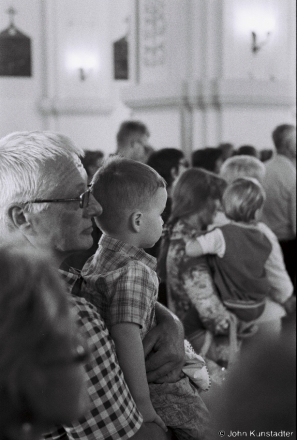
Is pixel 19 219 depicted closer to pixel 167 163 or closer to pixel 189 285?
pixel 189 285

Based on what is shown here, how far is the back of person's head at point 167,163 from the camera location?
464 cm

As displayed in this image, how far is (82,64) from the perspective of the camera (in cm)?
1552

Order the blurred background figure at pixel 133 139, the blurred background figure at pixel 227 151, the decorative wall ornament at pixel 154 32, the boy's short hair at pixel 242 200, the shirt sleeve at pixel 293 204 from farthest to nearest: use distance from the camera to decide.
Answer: the decorative wall ornament at pixel 154 32, the blurred background figure at pixel 227 151, the shirt sleeve at pixel 293 204, the blurred background figure at pixel 133 139, the boy's short hair at pixel 242 200

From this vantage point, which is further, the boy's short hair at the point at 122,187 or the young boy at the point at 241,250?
the young boy at the point at 241,250

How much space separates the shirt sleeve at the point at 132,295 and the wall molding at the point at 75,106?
13.5 meters

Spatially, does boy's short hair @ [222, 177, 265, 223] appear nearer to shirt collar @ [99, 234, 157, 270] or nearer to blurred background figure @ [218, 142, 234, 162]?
shirt collar @ [99, 234, 157, 270]

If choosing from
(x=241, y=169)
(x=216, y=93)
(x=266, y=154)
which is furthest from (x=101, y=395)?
(x=216, y=93)

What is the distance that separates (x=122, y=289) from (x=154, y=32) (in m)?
7.68

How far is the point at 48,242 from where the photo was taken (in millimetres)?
1852

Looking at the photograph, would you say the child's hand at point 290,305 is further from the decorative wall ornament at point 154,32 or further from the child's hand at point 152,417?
the decorative wall ornament at point 154,32

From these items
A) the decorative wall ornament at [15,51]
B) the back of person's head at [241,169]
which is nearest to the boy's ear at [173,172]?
the back of person's head at [241,169]

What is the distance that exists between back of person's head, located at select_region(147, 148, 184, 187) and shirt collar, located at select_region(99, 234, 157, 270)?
8.54 feet

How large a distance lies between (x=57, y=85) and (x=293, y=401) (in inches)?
470

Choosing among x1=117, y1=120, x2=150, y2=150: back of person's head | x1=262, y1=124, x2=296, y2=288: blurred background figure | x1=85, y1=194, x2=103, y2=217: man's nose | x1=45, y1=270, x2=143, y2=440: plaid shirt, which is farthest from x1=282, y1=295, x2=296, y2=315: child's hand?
x1=45, y1=270, x2=143, y2=440: plaid shirt
